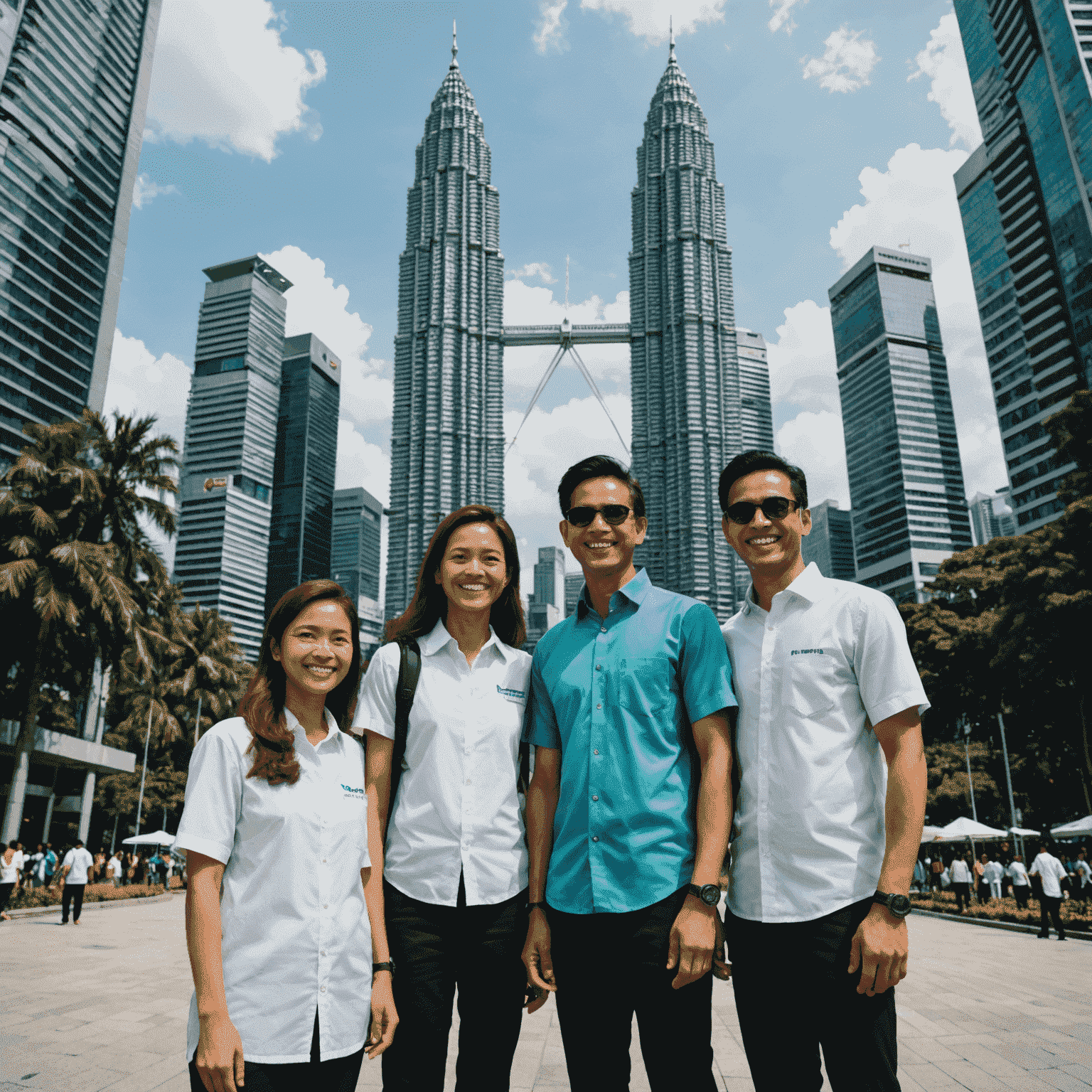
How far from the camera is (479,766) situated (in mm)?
2641

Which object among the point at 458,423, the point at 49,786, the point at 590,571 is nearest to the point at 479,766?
the point at 590,571

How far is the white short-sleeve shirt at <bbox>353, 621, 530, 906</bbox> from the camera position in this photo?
254 cm

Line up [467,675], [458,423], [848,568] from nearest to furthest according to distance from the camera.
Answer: [467,675] → [458,423] → [848,568]

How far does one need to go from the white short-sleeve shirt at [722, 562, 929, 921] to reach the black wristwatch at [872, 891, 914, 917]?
0.37ft

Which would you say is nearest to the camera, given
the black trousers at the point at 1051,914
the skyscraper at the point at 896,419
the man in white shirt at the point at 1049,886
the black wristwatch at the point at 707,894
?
the black wristwatch at the point at 707,894

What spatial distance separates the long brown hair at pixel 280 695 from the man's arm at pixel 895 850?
5.78 ft

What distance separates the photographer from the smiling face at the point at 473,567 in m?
2.85

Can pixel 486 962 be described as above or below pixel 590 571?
below

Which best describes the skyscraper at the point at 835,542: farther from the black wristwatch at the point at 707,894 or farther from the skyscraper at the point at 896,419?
the black wristwatch at the point at 707,894

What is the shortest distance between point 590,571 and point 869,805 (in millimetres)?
1192

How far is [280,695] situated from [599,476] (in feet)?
4.40

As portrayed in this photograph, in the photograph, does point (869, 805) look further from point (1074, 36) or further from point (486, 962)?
point (1074, 36)

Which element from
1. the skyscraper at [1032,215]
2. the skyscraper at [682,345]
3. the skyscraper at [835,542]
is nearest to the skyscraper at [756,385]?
the skyscraper at [835,542]

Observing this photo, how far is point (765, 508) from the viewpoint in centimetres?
281
